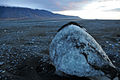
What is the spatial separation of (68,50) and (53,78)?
3.55 ft

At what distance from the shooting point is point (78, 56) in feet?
12.0

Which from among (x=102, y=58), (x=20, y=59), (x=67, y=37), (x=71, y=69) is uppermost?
(x=67, y=37)

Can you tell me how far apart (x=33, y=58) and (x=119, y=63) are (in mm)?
4049

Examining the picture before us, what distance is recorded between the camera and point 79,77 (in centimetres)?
366

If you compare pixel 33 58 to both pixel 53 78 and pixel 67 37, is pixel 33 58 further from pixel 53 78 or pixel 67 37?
pixel 67 37

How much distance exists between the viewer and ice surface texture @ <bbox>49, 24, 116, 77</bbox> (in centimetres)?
348

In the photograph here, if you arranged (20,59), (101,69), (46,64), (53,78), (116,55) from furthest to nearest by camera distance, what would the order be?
(116,55) < (20,59) < (46,64) < (53,78) < (101,69)

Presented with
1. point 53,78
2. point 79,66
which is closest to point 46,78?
point 53,78

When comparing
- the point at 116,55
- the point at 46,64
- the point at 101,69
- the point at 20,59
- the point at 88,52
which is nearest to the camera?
the point at 101,69

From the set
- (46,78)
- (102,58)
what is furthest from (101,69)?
(46,78)

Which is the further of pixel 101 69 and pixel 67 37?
pixel 67 37

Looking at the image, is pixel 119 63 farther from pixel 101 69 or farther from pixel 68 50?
pixel 68 50

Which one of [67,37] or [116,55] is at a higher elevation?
[67,37]

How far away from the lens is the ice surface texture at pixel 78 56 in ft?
11.4
